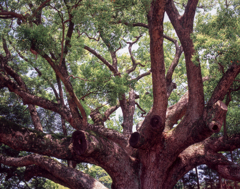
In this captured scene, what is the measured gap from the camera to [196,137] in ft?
15.5

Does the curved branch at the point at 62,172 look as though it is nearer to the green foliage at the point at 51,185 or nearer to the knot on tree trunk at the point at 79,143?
the knot on tree trunk at the point at 79,143

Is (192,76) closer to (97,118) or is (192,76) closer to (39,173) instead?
(97,118)

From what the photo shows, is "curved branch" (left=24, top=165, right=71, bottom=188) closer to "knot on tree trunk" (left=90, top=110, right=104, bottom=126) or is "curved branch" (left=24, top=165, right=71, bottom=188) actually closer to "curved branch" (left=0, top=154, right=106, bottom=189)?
"curved branch" (left=0, top=154, right=106, bottom=189)

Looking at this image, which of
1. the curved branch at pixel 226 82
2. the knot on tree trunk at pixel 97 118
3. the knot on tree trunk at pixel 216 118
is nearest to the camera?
the knot on tree trunk at pixel 216 118

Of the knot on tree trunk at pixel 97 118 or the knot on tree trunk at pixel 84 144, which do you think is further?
the knot on tree trunk at pixel 97 118

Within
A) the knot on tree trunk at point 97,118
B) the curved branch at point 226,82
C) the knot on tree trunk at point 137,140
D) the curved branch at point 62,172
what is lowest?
the curved branch at point 62,172

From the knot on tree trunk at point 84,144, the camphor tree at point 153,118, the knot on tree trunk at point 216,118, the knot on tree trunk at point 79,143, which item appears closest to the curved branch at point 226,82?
the camphor tree at point 153,118

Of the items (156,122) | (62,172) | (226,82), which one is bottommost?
(62,172)

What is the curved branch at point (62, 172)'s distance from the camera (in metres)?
5.08

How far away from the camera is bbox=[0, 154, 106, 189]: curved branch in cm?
508

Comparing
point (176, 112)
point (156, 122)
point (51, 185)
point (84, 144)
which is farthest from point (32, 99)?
point (51, 185)

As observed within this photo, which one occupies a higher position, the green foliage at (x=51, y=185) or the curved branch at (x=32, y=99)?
the curved branch at (x=32, y=99)

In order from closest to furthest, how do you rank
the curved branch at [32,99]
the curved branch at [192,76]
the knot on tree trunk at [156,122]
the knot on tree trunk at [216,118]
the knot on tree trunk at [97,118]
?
the knot on tree trunk at [216,118] < the knot on tree trunk at [156,122] < the curved branch at [192,76] < the curved branch at [32,99] < the knot on tree trunk at [97,118]

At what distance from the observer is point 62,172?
526cm
